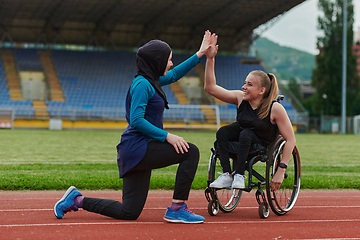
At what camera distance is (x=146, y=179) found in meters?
4.30

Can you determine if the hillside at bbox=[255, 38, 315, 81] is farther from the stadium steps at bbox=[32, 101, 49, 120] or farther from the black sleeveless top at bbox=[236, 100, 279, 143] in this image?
the black sleeveless top at bbox=[236, 100, 279, 143]

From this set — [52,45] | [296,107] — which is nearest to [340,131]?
[296,107]

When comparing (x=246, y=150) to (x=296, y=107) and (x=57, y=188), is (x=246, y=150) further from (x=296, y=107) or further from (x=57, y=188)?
(x=296, y=107)

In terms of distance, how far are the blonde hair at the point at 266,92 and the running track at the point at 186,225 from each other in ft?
3.53

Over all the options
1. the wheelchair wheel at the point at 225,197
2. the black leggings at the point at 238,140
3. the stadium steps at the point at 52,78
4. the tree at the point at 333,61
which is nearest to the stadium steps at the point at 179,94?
the stadium steps at the point at 52,78

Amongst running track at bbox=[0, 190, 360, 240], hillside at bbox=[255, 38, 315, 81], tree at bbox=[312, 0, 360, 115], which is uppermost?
hillside at bbox=[255, 38, 315, 81]

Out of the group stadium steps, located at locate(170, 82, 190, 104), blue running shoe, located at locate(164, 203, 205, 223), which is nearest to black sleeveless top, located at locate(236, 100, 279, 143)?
blue running shoe, located at locate(164, 203, 205, 223)

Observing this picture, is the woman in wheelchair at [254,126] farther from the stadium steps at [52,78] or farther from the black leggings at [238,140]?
the stadium steps at [52,78]

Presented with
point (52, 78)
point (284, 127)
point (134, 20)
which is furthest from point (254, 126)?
point (134, 20)

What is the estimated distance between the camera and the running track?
12.6 ft

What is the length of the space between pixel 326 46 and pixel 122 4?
19165 mm

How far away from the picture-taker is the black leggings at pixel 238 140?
4.44 metres

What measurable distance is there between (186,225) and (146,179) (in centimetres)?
55

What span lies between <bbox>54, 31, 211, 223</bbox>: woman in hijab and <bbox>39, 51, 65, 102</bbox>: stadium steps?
30834mm
